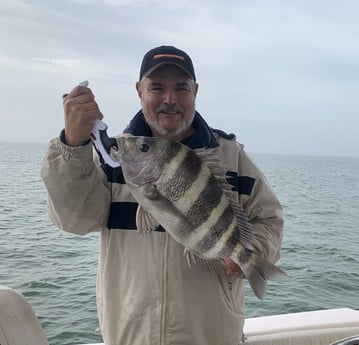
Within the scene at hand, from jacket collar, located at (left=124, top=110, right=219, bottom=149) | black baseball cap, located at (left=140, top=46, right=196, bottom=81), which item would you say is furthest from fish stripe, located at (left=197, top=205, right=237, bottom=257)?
black baseball cap, located at (left=140, top=46, right=196, bottom=81)

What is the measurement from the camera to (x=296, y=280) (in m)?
8.27

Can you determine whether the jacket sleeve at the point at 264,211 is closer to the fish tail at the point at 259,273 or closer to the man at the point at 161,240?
the man at the point at 161,240

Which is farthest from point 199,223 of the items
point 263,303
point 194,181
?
point 263,303

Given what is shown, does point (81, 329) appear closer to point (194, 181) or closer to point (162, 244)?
point (162, 244)

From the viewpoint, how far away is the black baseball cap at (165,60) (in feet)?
7.79

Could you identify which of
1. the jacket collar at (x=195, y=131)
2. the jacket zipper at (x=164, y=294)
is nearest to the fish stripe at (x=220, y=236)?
the jacket zipper at (x=164, y=294)

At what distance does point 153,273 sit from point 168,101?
0.88 meters

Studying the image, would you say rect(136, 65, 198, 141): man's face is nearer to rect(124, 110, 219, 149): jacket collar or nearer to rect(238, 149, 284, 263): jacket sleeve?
rect(124, 110, 219, 149): jacket collar

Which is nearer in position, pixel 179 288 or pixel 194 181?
pixel 194 181

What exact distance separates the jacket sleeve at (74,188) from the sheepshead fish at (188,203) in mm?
209

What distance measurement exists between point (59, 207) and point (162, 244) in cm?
54

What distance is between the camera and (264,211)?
2395mm

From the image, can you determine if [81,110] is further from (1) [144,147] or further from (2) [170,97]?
(2) [170,97]

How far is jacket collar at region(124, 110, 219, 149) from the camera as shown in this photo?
2395 millimetres
